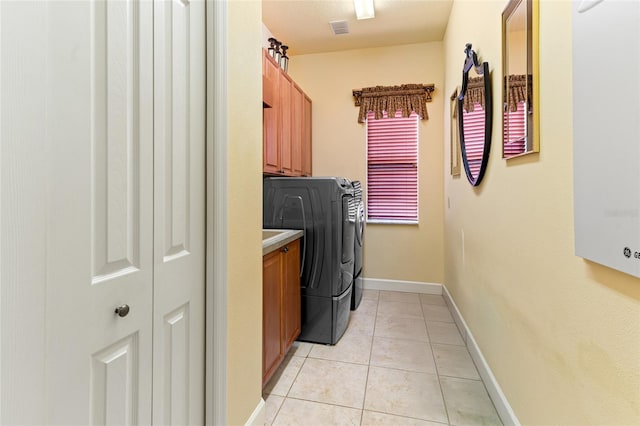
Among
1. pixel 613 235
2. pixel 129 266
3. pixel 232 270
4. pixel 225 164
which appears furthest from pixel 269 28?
pixel 613 235

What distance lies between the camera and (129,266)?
2.85 ft

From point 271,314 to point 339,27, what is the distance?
294cm


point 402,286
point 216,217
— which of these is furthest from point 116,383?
point 402,286

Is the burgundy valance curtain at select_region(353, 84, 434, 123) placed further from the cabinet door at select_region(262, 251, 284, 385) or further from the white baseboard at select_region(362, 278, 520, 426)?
the cabinet door at select_region(262, 251, 284, 385)

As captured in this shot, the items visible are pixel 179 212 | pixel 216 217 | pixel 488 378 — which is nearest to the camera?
pixel 179 212

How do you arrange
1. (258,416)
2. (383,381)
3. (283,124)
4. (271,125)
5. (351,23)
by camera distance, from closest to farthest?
(258,416)
(383,381)
(271,125)
(283,124)
(351,23)

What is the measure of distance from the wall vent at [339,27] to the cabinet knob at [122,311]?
3241mm

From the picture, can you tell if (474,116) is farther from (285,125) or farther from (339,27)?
(339,27)

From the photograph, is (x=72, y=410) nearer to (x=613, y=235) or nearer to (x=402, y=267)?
(x=613, y=235)

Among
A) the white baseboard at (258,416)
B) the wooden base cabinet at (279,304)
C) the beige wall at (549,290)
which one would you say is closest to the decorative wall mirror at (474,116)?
the beige wall at (549,290)

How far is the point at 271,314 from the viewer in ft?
6.04

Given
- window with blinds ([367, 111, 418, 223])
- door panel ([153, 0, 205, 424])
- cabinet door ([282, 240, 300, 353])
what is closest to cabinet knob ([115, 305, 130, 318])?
door panel ([153, 0, 205, 424])

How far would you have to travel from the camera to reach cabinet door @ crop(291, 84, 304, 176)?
3285mm

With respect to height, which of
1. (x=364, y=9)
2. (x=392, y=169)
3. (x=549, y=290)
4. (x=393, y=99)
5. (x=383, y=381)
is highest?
(x=364, y=9)
